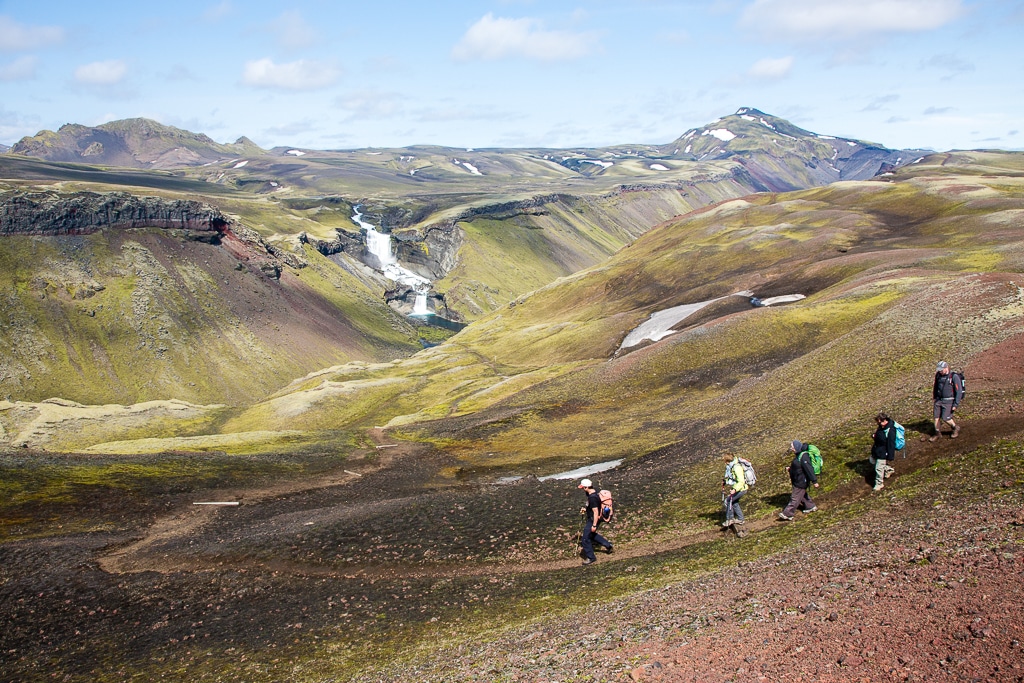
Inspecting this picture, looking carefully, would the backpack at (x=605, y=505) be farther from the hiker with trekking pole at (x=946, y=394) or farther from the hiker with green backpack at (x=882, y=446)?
the hiker with trekking pole at (x=946, y=394)

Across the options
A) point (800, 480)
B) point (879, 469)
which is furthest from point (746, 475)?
point (879, 469)

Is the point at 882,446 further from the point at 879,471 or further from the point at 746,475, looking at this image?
the point at 746,475

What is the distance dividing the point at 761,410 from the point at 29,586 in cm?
5233

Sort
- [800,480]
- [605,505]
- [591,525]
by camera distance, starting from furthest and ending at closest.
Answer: [591,525] < [605,505] < [800,480]

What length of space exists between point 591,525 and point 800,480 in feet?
33.1

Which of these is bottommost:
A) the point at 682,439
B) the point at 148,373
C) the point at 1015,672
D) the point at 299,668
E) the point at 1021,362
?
the point at 148,373

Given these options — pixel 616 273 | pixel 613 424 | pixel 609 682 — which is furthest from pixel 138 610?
pixel 616 273

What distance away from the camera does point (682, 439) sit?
53969 mm

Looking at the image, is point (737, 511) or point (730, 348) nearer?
point (737, 511)

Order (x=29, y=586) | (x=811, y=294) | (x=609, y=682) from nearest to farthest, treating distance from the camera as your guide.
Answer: (x=609, y=682) < (x=29, y=586) < (x=811, y=294)

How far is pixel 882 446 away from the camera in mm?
30328

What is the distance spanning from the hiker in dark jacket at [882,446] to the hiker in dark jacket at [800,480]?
3.10 metres

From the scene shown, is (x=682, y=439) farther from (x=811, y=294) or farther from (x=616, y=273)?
(x=616, y=273)

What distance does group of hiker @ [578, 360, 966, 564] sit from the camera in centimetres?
3023
